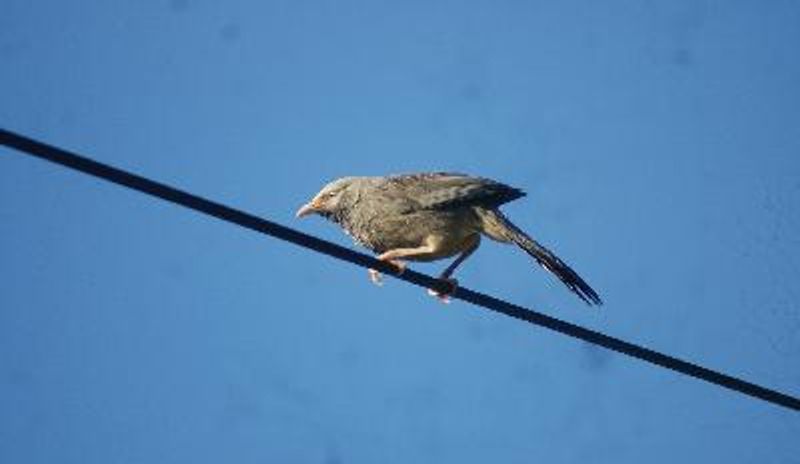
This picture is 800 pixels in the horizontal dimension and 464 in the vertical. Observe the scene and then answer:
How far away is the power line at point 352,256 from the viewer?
320 centimetres

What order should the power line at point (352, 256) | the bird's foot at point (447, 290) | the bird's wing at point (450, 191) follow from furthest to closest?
1. the bird's wing at point (450, 191)
2. the bird's foot at point (447, 290)
3. the power line at point (352, 256)

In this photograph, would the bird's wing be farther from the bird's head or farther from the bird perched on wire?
the bird's head

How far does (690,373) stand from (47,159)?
3.06m

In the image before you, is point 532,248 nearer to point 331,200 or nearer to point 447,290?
point 447,290

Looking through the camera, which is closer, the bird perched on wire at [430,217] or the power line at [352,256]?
the power line at [352,256]

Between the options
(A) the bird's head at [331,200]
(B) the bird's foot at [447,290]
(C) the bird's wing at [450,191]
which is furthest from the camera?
(A) the bird's head at [331,200]

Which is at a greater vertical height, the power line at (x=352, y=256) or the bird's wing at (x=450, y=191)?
the bird's wing at (x=450, y=191)

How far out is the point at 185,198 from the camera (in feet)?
11.5

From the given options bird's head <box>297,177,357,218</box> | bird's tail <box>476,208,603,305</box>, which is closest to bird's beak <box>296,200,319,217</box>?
bird's head <box>297,177,357,218</box>

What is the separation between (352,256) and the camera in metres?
4.32

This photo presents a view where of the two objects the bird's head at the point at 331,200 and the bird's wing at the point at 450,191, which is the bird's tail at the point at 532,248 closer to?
the bird's wing at the point at 450,191

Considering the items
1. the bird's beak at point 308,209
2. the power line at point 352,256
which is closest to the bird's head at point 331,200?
the bird's beak at point 308,209

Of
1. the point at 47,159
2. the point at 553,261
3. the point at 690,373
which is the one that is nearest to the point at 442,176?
the point at 553,261

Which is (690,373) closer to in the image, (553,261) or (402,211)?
(553,261)
